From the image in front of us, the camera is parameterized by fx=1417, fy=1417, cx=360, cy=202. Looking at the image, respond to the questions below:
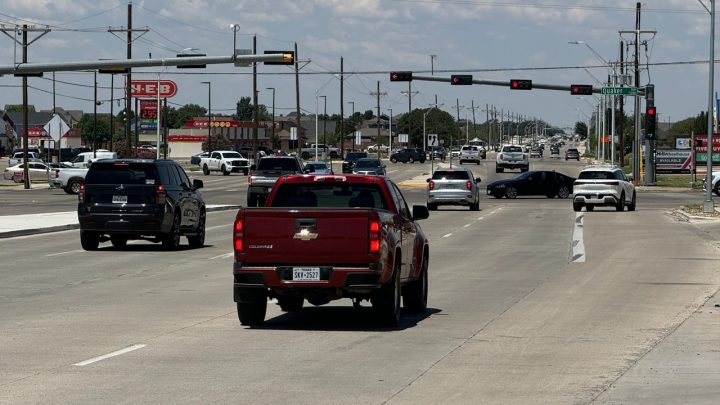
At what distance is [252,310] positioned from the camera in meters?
16.1

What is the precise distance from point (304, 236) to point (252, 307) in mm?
1232

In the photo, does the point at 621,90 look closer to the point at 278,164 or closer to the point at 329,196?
the point at 278,164

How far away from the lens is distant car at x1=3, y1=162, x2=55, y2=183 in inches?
3620

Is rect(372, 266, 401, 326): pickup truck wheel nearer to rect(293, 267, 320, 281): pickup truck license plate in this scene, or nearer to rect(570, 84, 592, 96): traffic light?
rect(293, 267, 320, 281): pickup truck license plate

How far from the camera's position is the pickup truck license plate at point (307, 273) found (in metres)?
15.4

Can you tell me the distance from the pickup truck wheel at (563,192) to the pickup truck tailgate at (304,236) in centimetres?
5762

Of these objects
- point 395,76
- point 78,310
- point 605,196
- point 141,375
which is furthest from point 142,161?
point 395,76

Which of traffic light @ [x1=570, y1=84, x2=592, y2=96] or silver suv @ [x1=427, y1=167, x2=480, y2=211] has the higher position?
traffic light @ [x1=570, y1=84, x2=592, y2=96]

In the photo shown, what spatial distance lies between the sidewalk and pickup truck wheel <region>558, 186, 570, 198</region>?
31.5 m

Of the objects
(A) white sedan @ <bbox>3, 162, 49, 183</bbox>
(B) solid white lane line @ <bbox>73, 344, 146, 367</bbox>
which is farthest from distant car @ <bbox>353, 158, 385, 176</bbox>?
(B) solid white lane line @ <bbox>73, 344, 146, 367</bbox>

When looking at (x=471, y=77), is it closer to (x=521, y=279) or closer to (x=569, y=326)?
(x=521, y=279)

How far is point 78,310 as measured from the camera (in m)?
18.1

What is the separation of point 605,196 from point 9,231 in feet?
85.0

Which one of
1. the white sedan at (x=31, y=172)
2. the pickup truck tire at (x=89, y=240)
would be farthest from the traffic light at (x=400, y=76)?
the pickup truck tire at (x=89, y=240)
